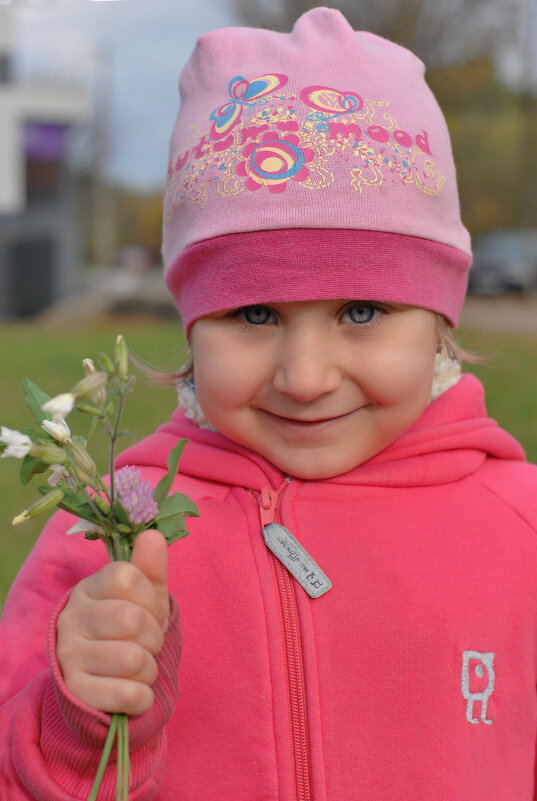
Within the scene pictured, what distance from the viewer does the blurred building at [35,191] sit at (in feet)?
74.9

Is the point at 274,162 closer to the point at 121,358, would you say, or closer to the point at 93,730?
the point at 121,358

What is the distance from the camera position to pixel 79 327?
17688 millimetres

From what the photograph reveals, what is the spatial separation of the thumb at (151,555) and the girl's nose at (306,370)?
0.49 m

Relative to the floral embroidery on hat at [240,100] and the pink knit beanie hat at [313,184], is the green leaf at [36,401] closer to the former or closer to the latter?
the pink knit beanie hat at [313,184]

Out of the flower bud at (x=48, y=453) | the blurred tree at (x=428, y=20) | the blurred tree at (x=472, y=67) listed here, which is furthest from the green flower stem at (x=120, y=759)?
the blurred tree at (x=428, y=20)

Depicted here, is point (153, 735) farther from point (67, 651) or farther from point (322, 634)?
point (322, 634)

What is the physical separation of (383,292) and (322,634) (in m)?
0.69

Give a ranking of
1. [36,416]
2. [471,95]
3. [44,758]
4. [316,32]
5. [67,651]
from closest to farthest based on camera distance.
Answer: [36,416]
[67,651]
[44,758]
[316,32]
[471,95]

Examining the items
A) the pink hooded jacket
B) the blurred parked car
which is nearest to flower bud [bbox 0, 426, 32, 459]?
the pink hooded jacket

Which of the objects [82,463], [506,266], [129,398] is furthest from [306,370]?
[506,266]

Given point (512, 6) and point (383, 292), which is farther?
point (512, 6)

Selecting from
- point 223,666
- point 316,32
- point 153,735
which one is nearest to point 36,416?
point 153,735

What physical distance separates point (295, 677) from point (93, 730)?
1.65 ft

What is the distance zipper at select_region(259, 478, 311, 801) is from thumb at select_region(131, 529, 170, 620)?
1.68 feet
